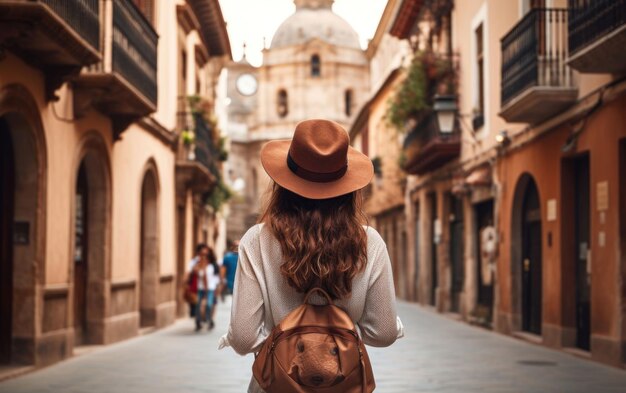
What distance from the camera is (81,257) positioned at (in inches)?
669

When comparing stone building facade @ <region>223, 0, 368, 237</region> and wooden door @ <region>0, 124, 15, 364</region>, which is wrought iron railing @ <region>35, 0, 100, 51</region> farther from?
stone building facade @ <region>223, 0, 368, 237</region>

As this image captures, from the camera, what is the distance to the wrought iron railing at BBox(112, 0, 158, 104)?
1596 cm

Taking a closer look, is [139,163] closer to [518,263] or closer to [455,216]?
[518,263]

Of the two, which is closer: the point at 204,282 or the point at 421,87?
the point at 204,282

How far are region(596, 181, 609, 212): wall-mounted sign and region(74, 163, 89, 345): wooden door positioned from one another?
7.63m

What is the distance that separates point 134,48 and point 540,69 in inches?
245

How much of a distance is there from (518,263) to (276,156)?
16556 mm

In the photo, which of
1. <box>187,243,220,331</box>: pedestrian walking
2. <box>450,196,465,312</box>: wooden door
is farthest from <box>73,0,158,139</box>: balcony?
<box>450,196,465,312</box>: wooden door

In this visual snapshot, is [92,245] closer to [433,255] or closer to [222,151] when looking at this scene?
[433,255]

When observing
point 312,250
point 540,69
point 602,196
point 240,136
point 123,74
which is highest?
point 240,136

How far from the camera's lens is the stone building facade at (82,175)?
1278cm

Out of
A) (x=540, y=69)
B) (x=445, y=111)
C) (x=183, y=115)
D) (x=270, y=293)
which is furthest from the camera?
(x=183, y=115)

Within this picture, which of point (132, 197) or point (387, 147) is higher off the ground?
point (387, 147)

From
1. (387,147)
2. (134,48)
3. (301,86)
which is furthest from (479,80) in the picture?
(301,86)
